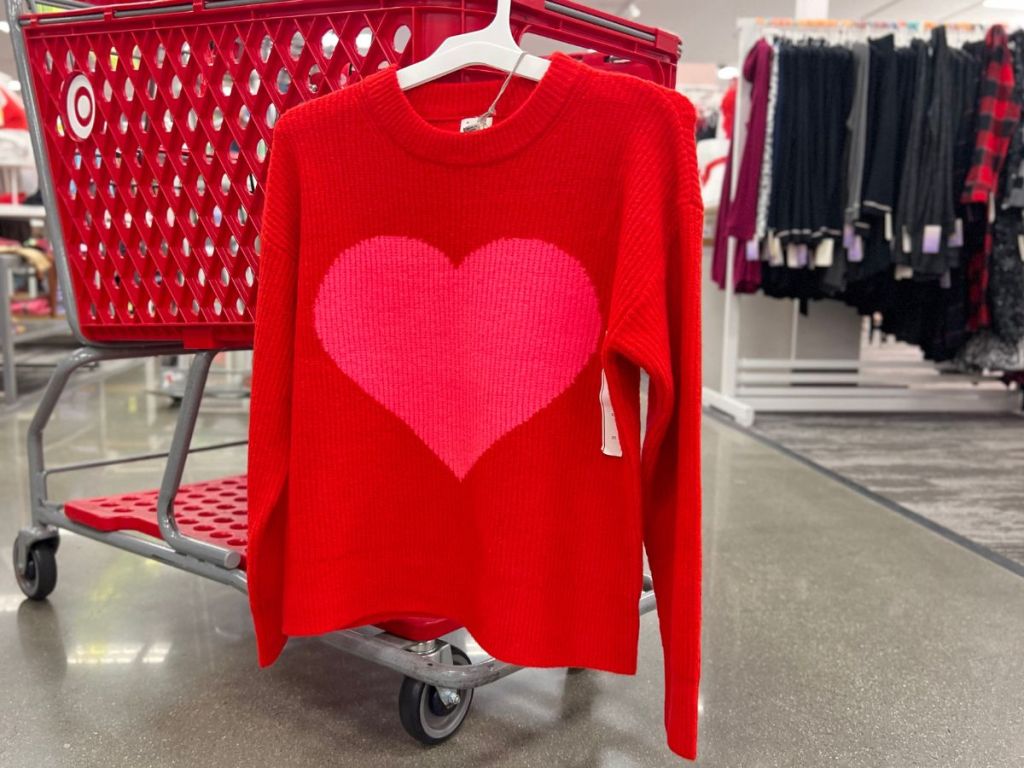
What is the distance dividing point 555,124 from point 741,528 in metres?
1.33

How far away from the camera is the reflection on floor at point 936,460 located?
1.96 meters

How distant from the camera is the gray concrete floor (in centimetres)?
98

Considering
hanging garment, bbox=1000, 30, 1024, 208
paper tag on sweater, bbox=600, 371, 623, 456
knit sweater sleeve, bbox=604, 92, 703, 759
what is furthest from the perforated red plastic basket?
hanging garment, bbox=1000, 30, 1024, 208

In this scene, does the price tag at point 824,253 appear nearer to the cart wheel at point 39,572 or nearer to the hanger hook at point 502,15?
the hanger hook at point 502,15

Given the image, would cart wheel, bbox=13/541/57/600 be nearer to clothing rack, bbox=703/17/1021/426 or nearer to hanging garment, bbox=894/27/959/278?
clothing rack, bbox=703/17/1021/426

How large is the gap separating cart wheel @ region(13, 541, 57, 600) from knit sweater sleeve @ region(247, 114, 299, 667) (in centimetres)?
70

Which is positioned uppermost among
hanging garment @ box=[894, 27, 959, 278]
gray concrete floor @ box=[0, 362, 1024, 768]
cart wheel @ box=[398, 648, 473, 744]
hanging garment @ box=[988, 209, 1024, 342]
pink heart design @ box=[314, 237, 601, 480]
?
hanging garment @ box=[894, 27, 959, 278]

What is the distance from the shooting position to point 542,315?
80 cm

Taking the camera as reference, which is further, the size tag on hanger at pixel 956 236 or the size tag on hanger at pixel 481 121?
the size tag on hanger at pixel 956 236

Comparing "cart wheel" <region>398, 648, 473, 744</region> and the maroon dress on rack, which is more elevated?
the maroon dress on rack

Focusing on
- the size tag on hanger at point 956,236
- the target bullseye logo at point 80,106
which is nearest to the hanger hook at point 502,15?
the target bullseye logo at point 80,106

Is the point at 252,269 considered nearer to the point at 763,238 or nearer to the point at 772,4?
the point at 763,238

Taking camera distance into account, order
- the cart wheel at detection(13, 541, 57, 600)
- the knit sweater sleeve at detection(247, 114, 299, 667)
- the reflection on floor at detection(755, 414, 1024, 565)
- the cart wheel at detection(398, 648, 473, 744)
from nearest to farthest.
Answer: the knit sweater sleeve at detection(247, 114, 299, 667) → the cart wheel at detection(398, 648, 473, 744) → the cart wheel at detection(13, 541, 57, 600) → the reflection on floor at detection(755, 414, 1024, 565)

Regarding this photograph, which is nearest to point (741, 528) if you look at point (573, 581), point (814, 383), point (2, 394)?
point (573, 581)
